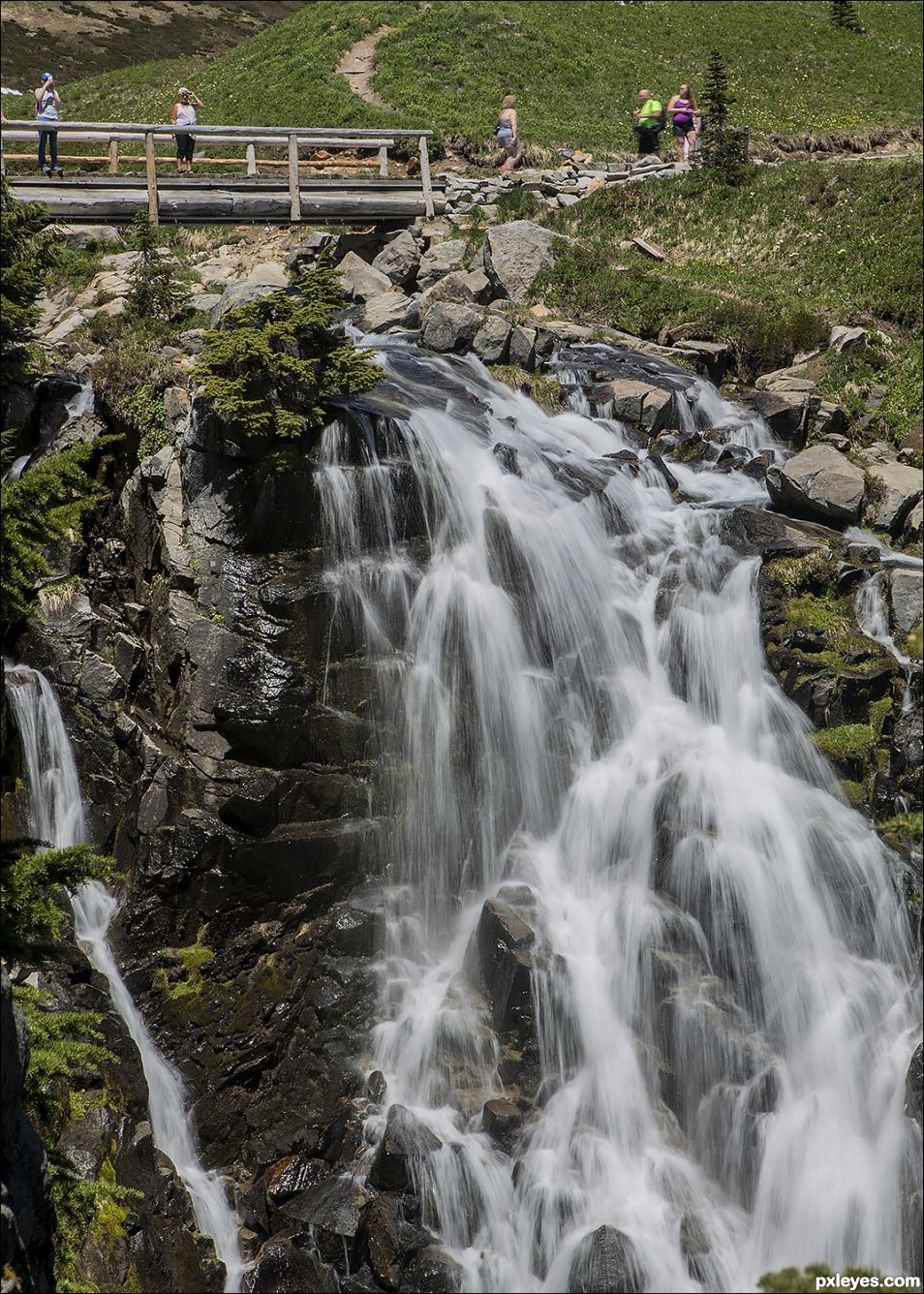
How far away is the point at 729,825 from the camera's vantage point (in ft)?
44.0

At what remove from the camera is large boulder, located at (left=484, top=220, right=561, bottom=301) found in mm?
24141

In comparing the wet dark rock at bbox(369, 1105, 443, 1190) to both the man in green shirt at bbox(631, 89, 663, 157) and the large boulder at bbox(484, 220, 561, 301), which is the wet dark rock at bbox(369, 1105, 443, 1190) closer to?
the large boulder at bbox(484, 220, 561, 301)

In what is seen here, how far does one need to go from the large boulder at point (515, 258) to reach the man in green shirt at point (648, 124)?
1046 centimetres

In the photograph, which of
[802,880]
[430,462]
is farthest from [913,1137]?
[430,462]

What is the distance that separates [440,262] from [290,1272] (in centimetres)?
2080

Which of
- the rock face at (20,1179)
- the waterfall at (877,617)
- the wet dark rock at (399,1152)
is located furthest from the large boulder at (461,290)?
the rock face at (20,1179)

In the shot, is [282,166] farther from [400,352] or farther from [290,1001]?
[290,1001]

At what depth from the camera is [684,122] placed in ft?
105

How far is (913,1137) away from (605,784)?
537 cm

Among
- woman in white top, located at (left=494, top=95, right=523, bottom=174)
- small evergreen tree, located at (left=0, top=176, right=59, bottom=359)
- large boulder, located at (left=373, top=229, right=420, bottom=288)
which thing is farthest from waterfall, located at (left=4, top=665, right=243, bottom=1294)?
woman in white top, located at (left=494, top=95, right=523, bottom=174)

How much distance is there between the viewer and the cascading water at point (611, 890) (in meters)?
11.2

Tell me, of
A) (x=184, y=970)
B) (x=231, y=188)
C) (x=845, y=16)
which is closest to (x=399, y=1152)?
(x=184, y=970)

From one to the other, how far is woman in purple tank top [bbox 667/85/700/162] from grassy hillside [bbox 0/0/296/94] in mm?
30657

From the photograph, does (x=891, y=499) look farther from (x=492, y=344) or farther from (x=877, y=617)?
(x=492, y=344)
